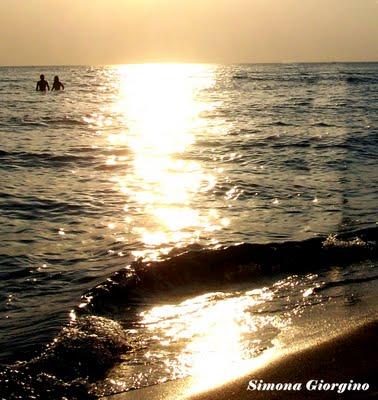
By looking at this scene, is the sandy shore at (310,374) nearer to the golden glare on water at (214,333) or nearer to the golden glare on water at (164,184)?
the golden glare on water at (214,333)

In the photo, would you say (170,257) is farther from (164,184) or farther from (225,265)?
(164,184)

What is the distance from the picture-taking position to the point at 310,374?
177 inches

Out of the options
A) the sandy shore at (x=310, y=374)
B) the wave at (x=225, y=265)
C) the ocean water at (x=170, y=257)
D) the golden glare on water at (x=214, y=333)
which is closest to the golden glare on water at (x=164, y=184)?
the ocean water at (x=170, y=257)

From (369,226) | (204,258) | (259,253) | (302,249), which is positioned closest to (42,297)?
(204,258)

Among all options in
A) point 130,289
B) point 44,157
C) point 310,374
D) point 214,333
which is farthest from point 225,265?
point 44,157

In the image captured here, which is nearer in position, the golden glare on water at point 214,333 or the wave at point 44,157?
the golden glare on water at point 214,333

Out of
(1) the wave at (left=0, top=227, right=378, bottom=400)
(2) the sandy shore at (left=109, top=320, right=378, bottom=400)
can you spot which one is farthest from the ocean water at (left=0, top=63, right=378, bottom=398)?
(2) the sandy shore at (left=109, top=320, right=378, bottom=400)

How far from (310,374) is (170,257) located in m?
4.35

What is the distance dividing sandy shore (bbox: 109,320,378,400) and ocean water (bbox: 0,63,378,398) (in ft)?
1.14

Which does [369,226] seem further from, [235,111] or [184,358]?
[235,111]

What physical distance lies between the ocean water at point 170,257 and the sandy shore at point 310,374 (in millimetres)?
348

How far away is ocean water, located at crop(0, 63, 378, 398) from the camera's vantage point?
5.61m

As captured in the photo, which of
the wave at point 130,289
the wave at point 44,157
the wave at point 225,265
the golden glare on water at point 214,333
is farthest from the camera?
the wave at point 44,157

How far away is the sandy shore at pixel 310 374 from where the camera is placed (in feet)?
13.9
